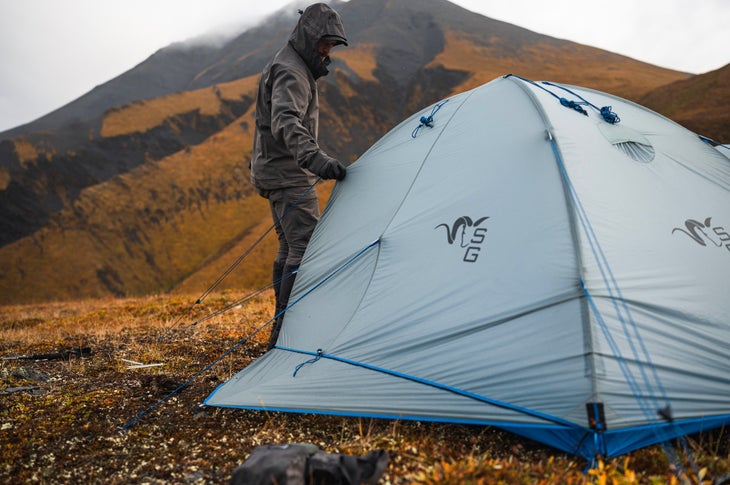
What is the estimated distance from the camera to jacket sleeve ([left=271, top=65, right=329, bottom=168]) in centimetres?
449

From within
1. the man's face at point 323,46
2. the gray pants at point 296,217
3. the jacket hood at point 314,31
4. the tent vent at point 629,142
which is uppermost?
the jacket hood at point 314,31

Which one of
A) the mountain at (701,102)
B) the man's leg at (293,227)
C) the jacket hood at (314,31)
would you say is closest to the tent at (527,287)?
the man's leg at (293,227)

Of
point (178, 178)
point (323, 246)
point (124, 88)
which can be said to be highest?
point (124, 88)

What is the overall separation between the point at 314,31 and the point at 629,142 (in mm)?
3170

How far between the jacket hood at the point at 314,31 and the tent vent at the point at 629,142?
2.68 metres

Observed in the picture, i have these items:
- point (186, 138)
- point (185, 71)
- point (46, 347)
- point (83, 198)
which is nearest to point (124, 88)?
point (185, 71)

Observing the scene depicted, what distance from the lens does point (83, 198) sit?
64.6 meters

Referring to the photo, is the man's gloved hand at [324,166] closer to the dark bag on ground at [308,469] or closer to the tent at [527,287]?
the tent at [527,287]

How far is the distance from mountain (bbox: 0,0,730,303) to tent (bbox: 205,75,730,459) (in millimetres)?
30985

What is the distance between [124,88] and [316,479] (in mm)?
166410

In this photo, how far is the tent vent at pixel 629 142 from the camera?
420 centimetres

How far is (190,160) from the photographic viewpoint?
71.3m

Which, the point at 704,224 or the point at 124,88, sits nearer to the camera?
the point at 704,224

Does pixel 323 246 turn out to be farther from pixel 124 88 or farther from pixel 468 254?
pixel 124 88
